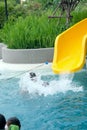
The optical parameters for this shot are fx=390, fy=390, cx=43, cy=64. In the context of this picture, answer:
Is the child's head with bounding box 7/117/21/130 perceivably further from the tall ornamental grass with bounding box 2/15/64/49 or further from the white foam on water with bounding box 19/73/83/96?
the tall ornamental grass with bounding box 2/15/64/49

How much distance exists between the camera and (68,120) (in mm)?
6059

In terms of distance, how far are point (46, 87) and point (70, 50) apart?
39.3 inches

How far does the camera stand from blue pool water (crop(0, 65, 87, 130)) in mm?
5973

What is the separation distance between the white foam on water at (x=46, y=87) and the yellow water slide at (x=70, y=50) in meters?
0.64

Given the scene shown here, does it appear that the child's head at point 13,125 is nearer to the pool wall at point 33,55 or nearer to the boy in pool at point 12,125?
the boy in pool at point 12,125

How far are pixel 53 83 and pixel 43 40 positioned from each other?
3.17 meters

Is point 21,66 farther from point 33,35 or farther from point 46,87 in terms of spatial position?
point 46,87

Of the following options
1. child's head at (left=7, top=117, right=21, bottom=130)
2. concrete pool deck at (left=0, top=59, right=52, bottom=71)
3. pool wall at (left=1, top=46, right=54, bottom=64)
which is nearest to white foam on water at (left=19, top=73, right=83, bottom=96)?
concrete pool deck at (left=0, top=59, right=52, bottom=71)

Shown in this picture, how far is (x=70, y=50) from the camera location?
326 inches

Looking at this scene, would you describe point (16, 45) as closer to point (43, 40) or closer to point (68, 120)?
point (43, 40)

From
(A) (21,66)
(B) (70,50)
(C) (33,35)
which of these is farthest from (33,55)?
(B) (70,50)

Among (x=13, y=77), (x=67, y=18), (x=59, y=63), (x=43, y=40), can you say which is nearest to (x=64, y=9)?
(x=67, y=18)

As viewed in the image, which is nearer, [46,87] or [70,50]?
[46,87]

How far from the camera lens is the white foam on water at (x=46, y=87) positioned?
7814 mm
